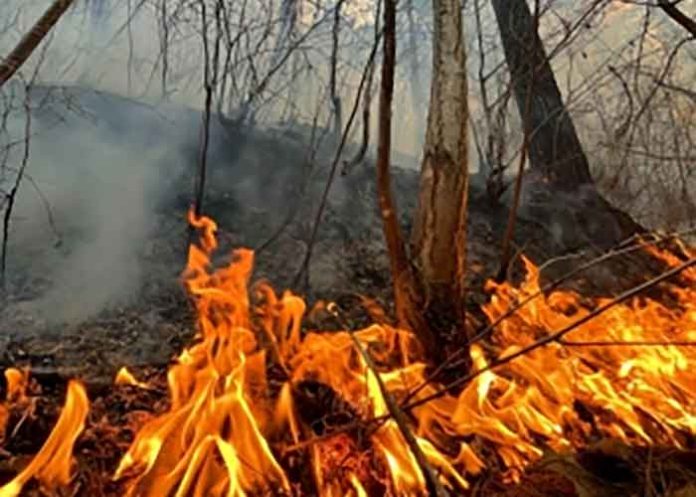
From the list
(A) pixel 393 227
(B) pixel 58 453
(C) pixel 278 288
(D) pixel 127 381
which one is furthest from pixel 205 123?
(B) pixel 58 453

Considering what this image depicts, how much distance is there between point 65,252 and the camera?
4.72 m

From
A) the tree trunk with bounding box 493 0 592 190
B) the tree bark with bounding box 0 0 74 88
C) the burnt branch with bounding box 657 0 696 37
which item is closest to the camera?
the tree bark with bounding box 0 0 74 88

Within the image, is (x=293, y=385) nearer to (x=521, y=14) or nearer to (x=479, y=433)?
(x=479, y=433)

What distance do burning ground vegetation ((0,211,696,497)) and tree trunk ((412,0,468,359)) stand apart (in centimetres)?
27

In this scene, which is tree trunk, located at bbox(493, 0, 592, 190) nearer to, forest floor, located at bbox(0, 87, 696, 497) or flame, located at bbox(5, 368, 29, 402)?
forest floor, located at bbox(0, 87, 696, 497)

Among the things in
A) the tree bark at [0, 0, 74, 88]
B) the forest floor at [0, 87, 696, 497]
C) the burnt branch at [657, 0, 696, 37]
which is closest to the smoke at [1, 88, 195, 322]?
the forest floor at [0, 87, 696, 497]

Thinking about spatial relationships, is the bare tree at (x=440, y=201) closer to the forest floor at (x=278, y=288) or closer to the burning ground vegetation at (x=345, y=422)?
the burning ground vegetation at (x=345, y=422)

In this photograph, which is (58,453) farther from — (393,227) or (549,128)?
(549,128)

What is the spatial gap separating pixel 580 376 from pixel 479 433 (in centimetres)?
63

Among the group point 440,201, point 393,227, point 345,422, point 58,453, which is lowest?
point 58,453

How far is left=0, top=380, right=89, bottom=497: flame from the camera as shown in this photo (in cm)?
199

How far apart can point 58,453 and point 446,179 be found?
1.95 meters

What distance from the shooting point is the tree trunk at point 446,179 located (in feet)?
10.7

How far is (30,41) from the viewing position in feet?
5.48
